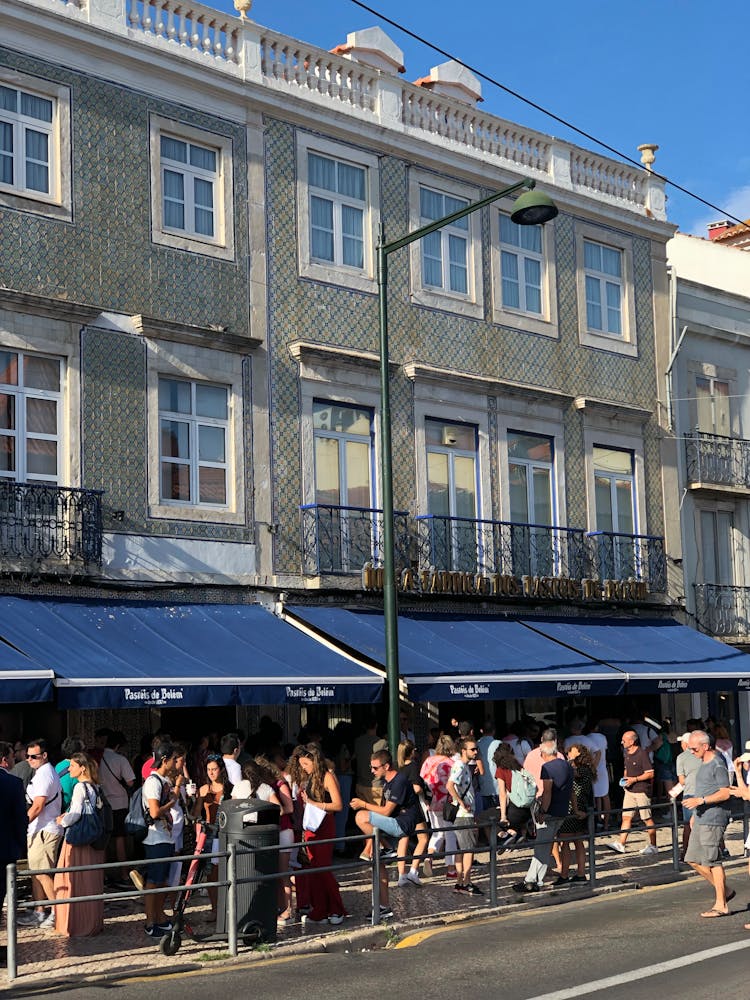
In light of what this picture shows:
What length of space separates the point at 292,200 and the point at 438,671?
6.84 meters

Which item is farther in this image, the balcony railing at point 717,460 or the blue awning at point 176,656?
the balcony railing at point 717,460

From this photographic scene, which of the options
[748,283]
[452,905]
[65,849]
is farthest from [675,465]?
[65,849]

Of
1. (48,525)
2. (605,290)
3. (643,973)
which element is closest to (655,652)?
(605,290)

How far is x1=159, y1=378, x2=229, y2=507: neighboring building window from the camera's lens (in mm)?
19000

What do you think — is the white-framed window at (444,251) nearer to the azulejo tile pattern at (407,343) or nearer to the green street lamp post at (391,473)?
the azulejo tile pattern at (407,343)

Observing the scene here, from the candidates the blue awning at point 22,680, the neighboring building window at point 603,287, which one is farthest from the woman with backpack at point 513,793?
the neighboring building window at point 603,287

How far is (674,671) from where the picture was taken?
A: 2220cm

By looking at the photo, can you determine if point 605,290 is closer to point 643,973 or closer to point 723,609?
point 723,609

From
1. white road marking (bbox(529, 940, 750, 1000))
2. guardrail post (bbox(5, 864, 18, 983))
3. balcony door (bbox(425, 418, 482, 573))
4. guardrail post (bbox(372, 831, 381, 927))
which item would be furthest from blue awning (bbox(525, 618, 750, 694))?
guardrail post (bbox(5, 864, 18, 983))

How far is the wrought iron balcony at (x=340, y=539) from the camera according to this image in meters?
20.2

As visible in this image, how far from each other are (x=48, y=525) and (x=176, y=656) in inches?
84.7

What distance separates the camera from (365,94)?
72.2 feet

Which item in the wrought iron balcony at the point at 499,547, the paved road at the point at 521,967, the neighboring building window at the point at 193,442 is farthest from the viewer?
the wrought iron balcony at the point at 499,547

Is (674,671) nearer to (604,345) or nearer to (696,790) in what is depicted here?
(604,345)
